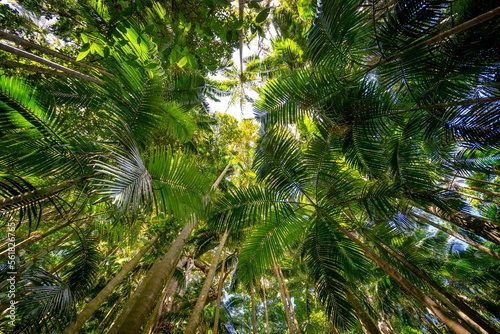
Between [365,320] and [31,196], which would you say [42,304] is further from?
[365,320]

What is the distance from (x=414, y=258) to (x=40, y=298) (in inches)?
190

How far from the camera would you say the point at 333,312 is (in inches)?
110

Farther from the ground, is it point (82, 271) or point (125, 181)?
point (125, 181)

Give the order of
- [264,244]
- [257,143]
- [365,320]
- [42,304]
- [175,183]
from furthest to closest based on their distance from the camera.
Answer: [257,143]
[264,244]
[365,320]
[175,183]
[42,304]

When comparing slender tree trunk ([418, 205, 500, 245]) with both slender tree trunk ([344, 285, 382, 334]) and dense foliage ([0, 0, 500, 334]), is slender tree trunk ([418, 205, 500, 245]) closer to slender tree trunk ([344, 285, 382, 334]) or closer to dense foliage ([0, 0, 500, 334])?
dense foliage ([0, 0, 500, 334])

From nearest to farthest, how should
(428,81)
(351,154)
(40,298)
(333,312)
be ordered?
1. (40,298)
2. (428,81)
3. (333,312)
4. (351,154)

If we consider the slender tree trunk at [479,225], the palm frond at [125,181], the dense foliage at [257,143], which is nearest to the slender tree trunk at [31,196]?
the dense foliage at [257,143]

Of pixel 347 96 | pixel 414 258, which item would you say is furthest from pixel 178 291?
pixel 347 96

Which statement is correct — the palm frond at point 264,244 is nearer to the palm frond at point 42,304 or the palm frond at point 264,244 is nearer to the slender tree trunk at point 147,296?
the slender tree trunk at point 147,296

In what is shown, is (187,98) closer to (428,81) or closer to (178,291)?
(428,81)

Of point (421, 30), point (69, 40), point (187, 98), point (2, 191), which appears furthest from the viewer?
point (69, 40)

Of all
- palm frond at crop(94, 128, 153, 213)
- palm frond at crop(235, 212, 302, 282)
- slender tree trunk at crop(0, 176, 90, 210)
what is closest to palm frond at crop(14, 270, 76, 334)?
slender tree trunk at crop(0, 176, 90, 210)

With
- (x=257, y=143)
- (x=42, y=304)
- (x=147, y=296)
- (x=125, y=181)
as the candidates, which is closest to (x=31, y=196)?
(x=125, y=181)

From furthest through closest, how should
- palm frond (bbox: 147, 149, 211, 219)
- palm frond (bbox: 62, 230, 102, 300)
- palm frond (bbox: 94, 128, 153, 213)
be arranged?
1. palm frond (bbox: 62, 230, 102, 300)
2. palm frond (bbox: 147, 149, 211, 219)
3. palm frond (bbox: 94, 128, 153, 213)
